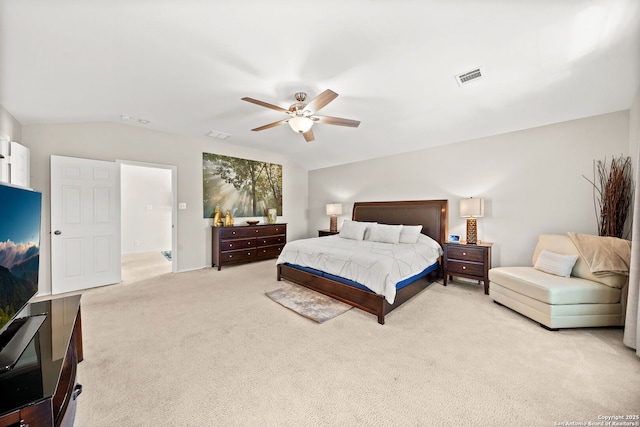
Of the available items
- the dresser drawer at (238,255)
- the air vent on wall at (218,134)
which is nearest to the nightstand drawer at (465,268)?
the dresser drawer at (238,255)

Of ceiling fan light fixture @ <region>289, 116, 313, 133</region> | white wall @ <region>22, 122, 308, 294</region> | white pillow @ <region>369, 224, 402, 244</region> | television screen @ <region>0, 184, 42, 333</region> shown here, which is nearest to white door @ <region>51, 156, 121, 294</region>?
white wall @ <region>22, 122, 308, 294</region>

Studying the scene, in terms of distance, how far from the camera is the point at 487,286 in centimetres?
368

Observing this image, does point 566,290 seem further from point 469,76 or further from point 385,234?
point 469,76

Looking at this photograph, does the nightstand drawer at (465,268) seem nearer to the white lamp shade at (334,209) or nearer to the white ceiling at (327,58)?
the white ceiling at (327,58)

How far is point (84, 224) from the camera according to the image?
157 inches

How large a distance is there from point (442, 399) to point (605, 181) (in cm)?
369

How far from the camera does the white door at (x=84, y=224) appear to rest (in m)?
3.76

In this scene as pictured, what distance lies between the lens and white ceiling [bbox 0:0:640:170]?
1932mm

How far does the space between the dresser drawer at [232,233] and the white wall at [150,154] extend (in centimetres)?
51

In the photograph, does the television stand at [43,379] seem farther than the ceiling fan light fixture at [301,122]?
No

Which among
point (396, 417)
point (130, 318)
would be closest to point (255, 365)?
point (396, 417)

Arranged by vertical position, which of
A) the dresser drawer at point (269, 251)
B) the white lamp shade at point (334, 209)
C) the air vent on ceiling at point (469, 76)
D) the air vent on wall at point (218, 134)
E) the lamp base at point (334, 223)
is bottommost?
the dresser drawer at point (269, 251)

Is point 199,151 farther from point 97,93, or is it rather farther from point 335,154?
point 335,154

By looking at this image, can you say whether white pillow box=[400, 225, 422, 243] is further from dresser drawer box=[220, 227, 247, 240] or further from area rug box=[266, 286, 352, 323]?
dresser drawer box=[220, 227, 247, 240]
